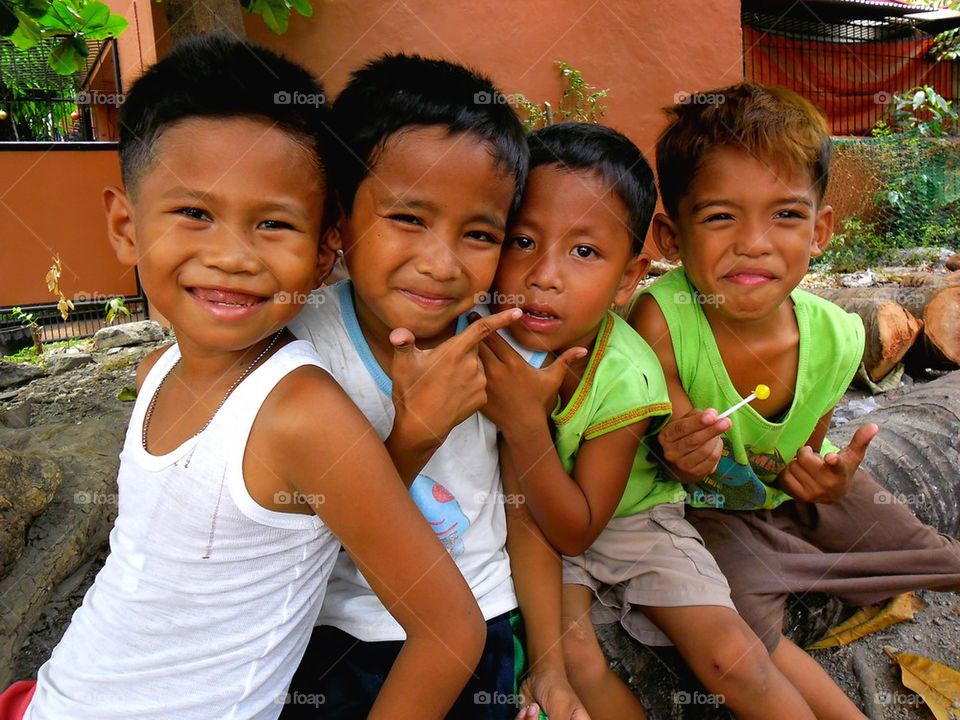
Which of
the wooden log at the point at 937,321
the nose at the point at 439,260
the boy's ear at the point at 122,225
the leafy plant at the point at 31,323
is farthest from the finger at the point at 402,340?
the leafy plant at the point at 31,323

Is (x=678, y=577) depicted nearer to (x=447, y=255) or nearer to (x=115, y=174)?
(x=447, y=255)

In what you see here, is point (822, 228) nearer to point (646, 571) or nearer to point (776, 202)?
point (776, 202)

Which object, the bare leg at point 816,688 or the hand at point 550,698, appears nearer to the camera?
the hand at point 550,698

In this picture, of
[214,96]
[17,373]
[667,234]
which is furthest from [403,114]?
[17,373]

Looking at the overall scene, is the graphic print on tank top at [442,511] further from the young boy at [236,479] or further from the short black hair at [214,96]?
the short black hair at [214,96]

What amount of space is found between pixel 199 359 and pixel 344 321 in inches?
12.6

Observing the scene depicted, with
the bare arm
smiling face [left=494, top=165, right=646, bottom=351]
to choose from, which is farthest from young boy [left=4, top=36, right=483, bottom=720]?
smiling face [left=494, top=165, right=646, bottom=351]

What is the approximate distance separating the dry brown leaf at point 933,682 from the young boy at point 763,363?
262 mm

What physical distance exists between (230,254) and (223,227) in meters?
0.05

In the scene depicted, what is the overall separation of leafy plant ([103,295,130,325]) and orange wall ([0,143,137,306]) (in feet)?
0.53

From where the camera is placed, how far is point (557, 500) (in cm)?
161

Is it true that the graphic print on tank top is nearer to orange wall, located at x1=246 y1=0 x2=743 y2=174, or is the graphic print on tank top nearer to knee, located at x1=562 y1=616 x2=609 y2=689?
knee, located at x1=562 y1=616 x2=609 y2=689

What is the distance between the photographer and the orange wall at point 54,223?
5.64m

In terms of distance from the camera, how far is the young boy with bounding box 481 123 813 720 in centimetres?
161
